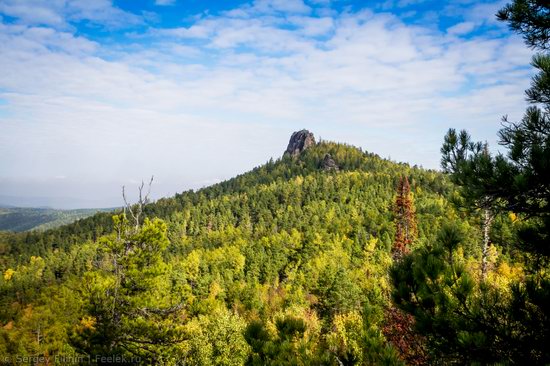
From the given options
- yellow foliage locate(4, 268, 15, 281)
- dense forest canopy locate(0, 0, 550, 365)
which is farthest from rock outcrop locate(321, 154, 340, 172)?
yellow foliage locate(4, 268, 15, 281)

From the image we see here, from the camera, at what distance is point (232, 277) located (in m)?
78.0

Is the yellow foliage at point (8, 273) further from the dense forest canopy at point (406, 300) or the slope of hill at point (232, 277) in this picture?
the dense forest canopy at point (406, 300)

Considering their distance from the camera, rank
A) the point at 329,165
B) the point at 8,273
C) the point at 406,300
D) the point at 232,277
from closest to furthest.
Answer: the point at 406,300 → the point at 232,277 → the point at 8,273 → the point at 329,165

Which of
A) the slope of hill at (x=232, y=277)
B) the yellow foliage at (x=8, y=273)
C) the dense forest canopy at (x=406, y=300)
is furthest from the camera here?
the yellow foliage at (x=8, y=273)

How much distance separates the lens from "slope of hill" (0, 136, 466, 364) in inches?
550

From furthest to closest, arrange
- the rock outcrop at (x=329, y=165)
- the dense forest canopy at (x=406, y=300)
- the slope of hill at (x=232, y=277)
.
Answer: the rock outcrop at (x=329, y=165), the slope of hill at (x=232, y=277), the dense forest canopy at (x=406, y=300)

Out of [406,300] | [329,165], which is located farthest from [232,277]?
[329,165]

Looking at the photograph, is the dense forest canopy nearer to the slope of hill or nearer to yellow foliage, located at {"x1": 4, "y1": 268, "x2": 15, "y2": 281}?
the slope of hill

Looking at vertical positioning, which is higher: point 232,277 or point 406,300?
point 406,300

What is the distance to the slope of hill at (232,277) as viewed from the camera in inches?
550

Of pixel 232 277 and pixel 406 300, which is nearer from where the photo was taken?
pixel 406 300

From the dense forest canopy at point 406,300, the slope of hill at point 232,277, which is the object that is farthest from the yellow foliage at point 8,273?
the dense forest canopy at point 406,300

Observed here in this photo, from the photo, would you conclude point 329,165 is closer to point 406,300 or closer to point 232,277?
point 232,277

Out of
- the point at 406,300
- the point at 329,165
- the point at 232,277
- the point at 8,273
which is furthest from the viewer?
the point at 329,165
